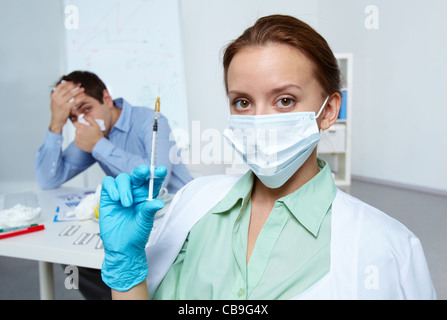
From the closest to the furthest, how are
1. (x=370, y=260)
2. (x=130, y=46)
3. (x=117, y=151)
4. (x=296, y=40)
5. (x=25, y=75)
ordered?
(x=370, y=260) → (x=296, y=40) → (x=117, y=151) → (x=130, y=46) → (x=25, y=75)

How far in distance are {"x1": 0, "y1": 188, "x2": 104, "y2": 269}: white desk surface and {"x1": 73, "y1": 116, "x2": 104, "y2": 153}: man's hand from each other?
616 mm

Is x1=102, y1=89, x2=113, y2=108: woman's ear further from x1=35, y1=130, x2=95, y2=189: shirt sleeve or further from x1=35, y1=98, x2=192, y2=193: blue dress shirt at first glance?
x1=35, y1=130, x2=95, y2=189: shirt sleeve

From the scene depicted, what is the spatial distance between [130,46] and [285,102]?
2.21 m

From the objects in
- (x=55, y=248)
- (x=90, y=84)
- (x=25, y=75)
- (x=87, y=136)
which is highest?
(x=25, y=75)

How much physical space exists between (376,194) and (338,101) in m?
3.50

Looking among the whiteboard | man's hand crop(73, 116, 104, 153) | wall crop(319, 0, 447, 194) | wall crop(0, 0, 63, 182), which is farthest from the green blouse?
wall crop(319, 0, 447, 194)

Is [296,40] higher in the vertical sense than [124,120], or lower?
higher

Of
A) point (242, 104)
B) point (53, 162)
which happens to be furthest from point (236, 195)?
point (53, 162)

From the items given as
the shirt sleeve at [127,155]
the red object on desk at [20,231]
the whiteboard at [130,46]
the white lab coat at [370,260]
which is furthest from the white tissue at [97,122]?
the white lab coat at [370,260]

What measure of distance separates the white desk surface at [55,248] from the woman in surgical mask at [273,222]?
0.80 ft

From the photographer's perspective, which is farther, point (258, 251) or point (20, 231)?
point (20, 231)

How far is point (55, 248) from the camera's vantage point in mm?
1110

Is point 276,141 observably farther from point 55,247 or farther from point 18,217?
point 18,217

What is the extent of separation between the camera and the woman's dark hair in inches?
33.5
